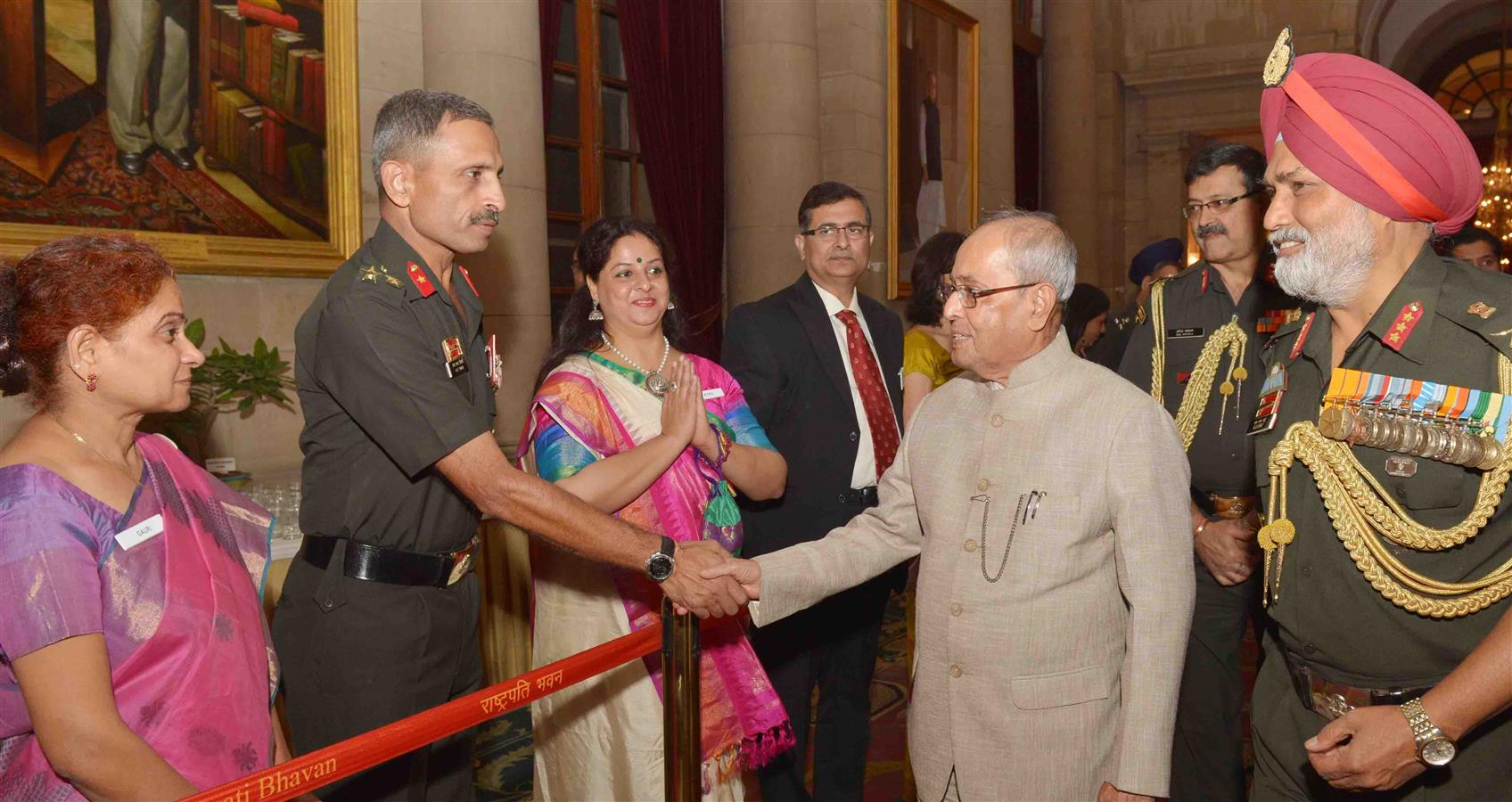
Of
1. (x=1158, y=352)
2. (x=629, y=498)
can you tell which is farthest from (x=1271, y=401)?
(x=629, y=498)

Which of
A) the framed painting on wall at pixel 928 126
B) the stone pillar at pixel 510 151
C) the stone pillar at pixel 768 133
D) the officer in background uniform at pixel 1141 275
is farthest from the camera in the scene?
the framed painting on wall at pixel 928 126

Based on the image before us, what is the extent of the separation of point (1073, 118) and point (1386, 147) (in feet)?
36.9

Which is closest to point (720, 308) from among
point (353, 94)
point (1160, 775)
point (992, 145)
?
point (353, 94)

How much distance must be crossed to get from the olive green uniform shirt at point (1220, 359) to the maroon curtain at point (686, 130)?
12.0ft

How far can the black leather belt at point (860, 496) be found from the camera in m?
3.32

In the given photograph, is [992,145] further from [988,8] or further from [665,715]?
[665,715]

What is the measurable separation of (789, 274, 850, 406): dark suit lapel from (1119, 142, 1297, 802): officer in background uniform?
0.91 meters

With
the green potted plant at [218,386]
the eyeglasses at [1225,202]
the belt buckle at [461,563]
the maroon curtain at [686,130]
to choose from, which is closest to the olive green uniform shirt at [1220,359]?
the eyeglasses at [1225,202]

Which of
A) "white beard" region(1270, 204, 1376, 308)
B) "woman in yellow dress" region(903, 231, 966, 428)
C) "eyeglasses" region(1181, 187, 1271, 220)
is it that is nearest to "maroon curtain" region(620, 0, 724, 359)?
"woman in yellow dress" region(903, 231, 966, 428)

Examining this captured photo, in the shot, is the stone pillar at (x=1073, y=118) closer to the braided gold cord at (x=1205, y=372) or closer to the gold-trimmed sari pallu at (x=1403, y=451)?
the braided gold cord at (x=1205, y=372)

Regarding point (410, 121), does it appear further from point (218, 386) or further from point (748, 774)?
point (748, 774)

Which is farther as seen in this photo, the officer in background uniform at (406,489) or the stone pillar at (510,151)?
the stone pillar at (510,151)

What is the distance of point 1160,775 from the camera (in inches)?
71.1

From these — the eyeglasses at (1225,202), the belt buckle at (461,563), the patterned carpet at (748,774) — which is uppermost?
the eyeglasses at (1225,202)
